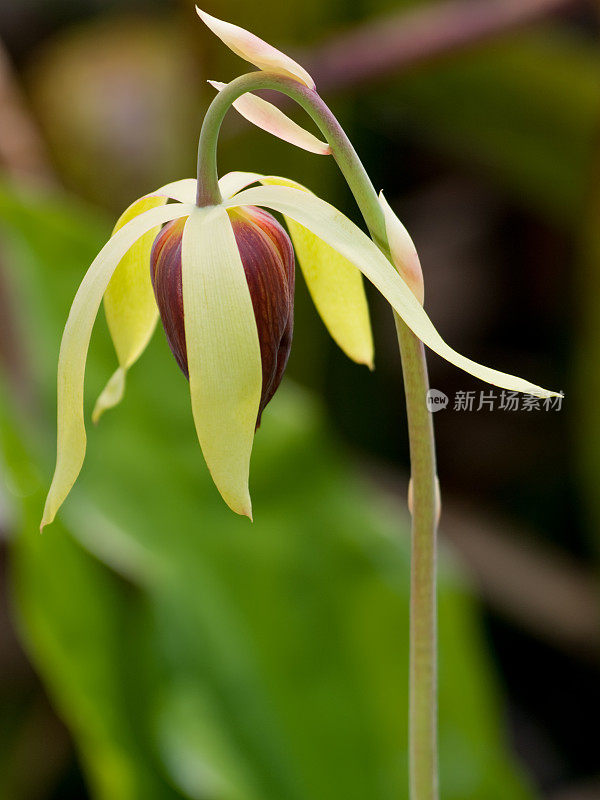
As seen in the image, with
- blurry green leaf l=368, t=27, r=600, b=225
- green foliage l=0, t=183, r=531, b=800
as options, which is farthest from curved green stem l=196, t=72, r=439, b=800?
blurry green leaf l=368, t=27, r=600, b=225

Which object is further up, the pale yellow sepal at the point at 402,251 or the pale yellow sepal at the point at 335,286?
the pale yellow sepal at the point at 402,251

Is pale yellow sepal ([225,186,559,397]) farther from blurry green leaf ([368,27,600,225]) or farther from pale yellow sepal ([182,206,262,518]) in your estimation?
blurry green leaf ([368,27,600,225])


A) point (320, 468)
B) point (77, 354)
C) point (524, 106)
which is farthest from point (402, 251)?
point (524, 106)

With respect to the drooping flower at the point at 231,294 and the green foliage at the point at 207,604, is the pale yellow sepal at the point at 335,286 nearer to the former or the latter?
the drooping flower at the point at 231,294

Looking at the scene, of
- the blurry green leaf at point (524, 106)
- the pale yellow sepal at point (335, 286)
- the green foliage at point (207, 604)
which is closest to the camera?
the pale yellow sepal at point (335, 286)

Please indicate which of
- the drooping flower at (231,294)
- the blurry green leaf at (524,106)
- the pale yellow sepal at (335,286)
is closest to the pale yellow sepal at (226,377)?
the drooping flower at (231,294)

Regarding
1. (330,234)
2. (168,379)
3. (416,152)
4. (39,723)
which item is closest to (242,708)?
(168,379)

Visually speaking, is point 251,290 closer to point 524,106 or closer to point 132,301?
point 132,301
